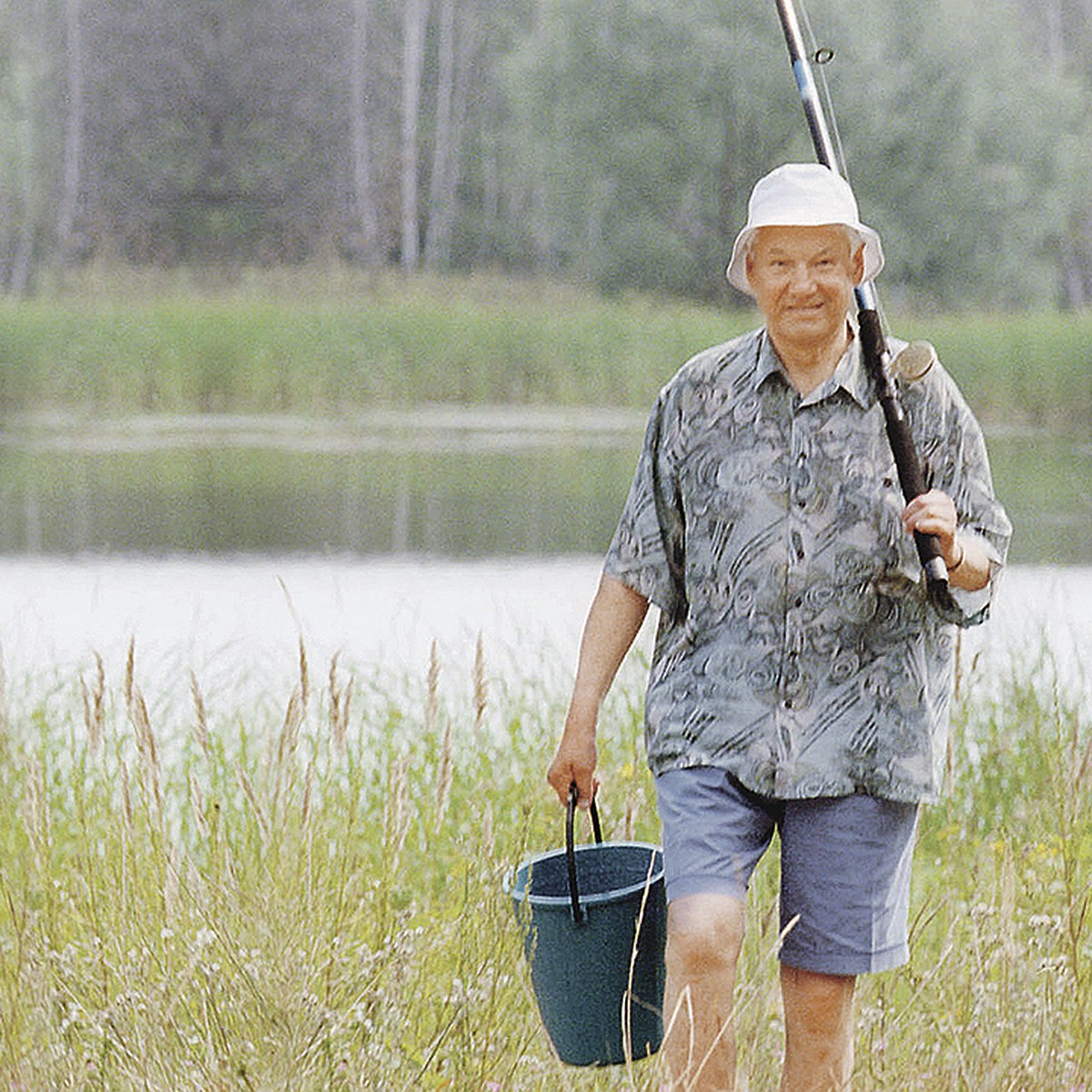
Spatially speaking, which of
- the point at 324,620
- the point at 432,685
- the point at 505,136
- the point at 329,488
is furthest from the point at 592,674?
the point at 505,136

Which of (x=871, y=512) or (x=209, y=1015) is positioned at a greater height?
(x=871, y=512)

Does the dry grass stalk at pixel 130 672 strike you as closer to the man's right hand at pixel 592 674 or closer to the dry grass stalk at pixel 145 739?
the dry grass stalk at pixel 145 739

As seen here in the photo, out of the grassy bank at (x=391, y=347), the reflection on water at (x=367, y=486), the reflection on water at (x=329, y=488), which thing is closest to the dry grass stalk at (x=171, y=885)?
the reflection on water at (x=367, y=486)

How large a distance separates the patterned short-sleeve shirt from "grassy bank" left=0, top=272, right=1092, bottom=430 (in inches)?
544

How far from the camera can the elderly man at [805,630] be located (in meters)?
1.99

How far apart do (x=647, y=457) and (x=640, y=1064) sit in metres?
0.73

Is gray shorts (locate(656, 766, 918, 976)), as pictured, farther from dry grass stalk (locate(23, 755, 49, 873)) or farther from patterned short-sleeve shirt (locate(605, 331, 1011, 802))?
dry grass stalk (locate(23, 755, 49, 873))

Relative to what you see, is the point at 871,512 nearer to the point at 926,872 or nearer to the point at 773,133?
the point at 926,872

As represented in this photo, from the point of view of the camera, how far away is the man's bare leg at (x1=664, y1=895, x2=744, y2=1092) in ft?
6.32

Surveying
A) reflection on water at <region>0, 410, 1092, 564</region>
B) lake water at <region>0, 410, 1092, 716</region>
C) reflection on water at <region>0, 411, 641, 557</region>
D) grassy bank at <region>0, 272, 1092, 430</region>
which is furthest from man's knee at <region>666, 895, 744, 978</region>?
grassy bank at <region>0, 272, 1092, 430</region>

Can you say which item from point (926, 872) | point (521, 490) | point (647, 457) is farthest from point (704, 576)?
point (521, 490)

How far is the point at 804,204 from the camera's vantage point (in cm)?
197

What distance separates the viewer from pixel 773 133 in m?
16.6

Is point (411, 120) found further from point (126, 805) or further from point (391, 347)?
point (126, 805)
